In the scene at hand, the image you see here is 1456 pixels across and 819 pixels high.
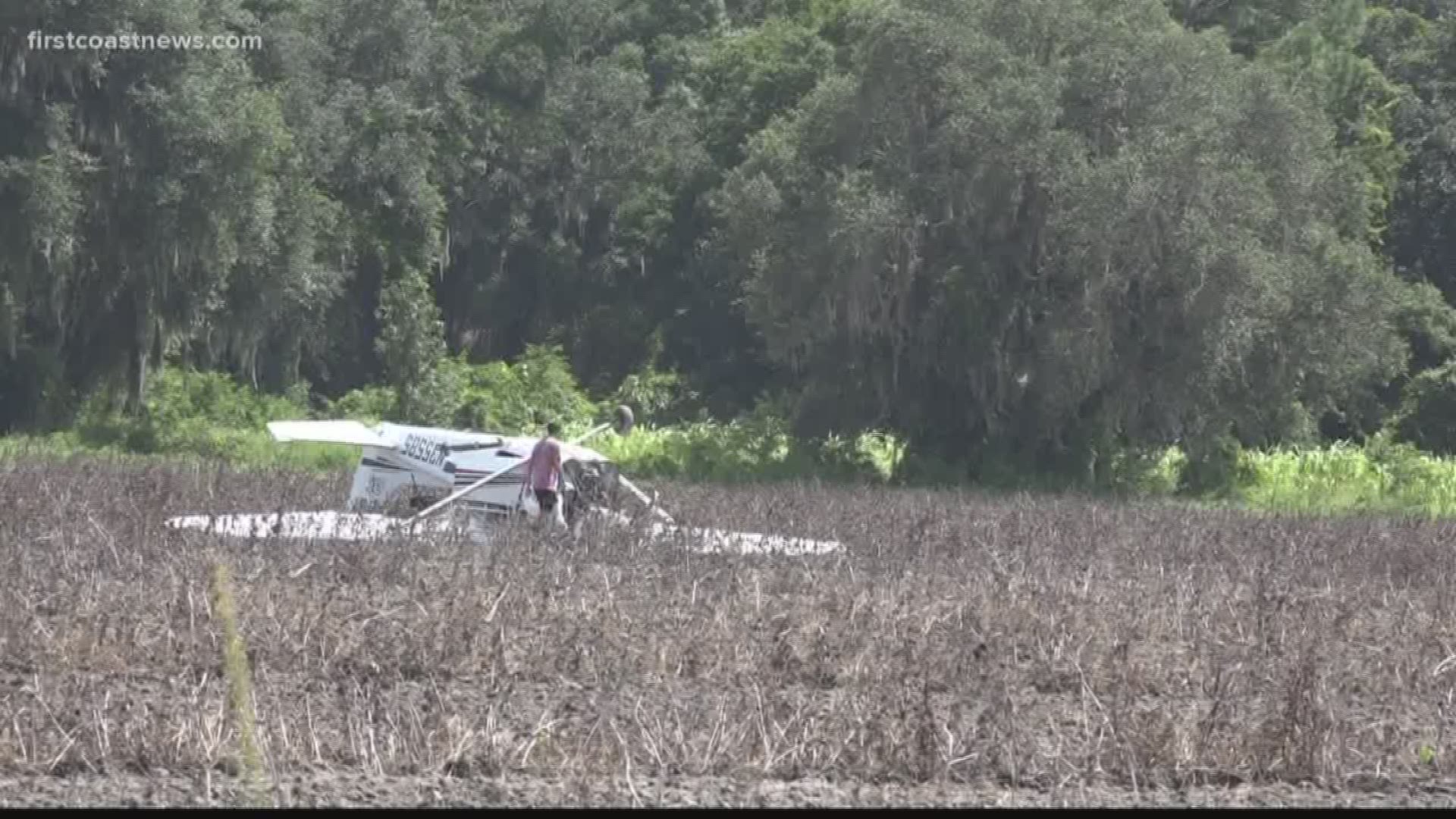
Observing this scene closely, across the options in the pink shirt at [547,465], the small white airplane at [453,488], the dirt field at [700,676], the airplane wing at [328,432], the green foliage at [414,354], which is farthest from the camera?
A: the green foliage at [414,354]

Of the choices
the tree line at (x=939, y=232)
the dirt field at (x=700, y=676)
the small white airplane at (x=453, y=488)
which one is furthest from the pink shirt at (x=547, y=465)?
the tree line at (x=939, y=232)

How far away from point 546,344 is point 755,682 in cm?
4801

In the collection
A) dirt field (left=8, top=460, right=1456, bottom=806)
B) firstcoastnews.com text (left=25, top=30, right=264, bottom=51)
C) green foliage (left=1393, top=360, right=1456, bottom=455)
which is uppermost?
firstcoastnews.com text (left=25, top=30, right=264, bottom=51)

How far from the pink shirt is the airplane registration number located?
1.45 meters

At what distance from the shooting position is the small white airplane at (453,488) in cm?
1855

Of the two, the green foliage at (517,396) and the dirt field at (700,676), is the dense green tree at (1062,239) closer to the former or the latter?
the green foliage at (517,396)

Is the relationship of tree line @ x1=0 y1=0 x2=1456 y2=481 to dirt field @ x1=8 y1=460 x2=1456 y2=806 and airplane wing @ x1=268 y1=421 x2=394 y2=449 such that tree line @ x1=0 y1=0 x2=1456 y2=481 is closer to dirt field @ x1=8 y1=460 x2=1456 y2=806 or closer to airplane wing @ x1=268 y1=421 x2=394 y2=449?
airplane wing @ x1=268 y1=421 x2=394 y2=449

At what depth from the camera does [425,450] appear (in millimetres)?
21156

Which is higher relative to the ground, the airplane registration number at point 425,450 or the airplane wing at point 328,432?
the airplane registration number at point 425,450

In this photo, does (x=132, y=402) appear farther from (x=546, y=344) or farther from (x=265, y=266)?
(x=546, y=344)

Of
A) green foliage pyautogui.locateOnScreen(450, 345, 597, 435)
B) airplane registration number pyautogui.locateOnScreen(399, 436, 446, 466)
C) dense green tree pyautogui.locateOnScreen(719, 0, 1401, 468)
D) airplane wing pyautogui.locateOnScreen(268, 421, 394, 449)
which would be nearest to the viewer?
airplane registration number pyautogui.locateOnScreen(399, 436, 446, 466)

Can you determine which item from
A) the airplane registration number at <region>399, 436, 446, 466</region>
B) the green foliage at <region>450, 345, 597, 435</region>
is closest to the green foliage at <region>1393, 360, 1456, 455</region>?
the green foliage at <region>450, 345, 597, 435</region>

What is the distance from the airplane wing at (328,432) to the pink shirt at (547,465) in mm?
2423

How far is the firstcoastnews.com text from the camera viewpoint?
38000 mm
